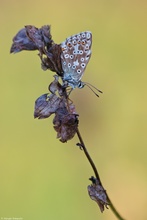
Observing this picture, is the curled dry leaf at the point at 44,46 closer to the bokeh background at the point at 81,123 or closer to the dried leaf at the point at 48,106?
the dried leaf at the point at 48,106

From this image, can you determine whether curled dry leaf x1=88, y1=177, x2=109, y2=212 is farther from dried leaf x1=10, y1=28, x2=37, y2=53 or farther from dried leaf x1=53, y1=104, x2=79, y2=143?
dried leaf x1=10, y1=28, x2=37, y2=53

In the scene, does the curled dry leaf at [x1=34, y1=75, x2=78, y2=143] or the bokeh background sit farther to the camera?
the bokeh background

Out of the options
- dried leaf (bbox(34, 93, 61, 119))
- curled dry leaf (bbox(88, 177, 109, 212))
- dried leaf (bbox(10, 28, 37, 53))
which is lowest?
curled dry leaf (bbox(88, 177, 109, 212))

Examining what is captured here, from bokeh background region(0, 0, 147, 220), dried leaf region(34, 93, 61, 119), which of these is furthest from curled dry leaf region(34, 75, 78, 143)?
bokeh background region(0, 0, 147, 220)

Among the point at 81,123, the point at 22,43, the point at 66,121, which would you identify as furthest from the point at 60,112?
the point at 81,123

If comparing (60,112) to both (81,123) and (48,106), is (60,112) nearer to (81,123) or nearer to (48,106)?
(48,106)

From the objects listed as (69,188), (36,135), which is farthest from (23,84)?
(69,188)
